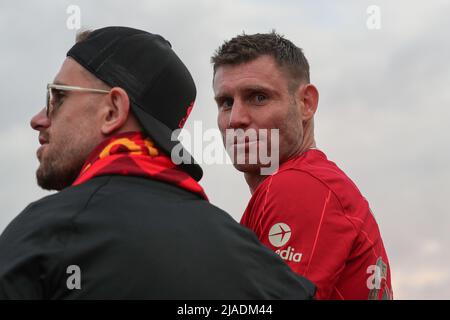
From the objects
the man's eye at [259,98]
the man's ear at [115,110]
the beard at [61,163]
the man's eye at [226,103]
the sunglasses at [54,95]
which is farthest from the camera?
the man's eye at [226,103]

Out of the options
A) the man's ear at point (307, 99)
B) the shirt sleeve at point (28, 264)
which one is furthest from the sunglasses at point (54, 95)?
the man's ear at point (307, 99)

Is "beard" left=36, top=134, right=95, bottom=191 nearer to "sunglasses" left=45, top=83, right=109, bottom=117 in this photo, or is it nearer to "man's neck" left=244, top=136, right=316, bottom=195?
"sunglasses" left=45, top=83, right=109, bottom=117

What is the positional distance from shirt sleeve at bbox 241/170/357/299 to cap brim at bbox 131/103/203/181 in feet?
3.00

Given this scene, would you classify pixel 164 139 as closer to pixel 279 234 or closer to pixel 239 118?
pixel 279 234

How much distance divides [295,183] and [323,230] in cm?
36

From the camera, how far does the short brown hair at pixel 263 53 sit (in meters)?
5.17

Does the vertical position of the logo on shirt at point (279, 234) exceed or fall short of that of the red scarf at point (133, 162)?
it falls short

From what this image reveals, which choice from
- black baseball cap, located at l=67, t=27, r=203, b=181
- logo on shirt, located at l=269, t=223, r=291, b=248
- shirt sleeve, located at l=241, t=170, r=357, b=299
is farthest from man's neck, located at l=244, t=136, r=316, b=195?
black baseball cap, located at l=67, t=27, r=203, b=181

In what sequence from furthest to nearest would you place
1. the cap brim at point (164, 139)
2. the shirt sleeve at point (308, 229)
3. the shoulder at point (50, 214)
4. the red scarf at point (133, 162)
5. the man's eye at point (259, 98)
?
the man's eye at point (259, 98) → the shirt sleeve at point (308, 229) → the cap brim at point (164, 139) → the red scarf at point (133, 162) → the shoulder at point (50, 214)

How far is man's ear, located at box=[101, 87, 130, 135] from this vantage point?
317cm

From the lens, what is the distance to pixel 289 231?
13.1 feet

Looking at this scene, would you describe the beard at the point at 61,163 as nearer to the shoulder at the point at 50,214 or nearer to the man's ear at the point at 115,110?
the man's ear at the point at 115,110

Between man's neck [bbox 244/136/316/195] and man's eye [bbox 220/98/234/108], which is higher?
man's eye [bbox 220/98/234/108]
